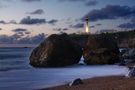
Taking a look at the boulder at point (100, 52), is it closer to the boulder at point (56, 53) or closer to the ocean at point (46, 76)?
the boulder at point (56, 53)

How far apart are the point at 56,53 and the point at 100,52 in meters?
4.58

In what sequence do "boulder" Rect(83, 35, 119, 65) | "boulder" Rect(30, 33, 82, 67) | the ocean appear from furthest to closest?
"boulder" Rect(83, 35, 119, 65) < "boulder" Rect(30, 33, 82, 67) < the ocean

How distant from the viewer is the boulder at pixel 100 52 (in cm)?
3934

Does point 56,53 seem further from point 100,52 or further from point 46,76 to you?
point 46,76

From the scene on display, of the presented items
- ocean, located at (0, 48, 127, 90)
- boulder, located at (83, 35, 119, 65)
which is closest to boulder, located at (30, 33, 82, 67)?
boulder, located at (83, 35, 119, 65)

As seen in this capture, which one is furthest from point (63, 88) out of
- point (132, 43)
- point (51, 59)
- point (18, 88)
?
point (132, 43)

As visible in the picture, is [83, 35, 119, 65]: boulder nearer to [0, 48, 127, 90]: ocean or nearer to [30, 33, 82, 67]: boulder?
[30, 33, 82, 67]: boulder

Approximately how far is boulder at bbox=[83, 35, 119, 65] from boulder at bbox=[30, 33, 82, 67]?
125 centimetres

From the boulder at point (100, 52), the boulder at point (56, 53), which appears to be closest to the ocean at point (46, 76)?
the boulder at point (56, 53)

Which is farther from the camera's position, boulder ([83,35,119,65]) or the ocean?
boulder ([83,35,119,65])

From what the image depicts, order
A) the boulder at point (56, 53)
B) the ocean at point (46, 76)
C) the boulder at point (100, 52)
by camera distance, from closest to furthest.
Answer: the ocean at point (46, 76)
the boulder at point (56, 53)
the boulder at point (100, 52)

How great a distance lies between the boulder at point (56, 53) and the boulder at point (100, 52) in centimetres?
125

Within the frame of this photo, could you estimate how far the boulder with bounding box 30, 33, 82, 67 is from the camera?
123 feet

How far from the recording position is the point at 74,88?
1814 cm
